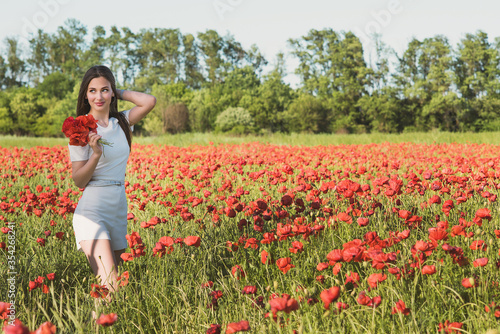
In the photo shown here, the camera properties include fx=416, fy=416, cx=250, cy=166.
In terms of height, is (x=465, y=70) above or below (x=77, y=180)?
above

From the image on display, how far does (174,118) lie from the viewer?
3772 cm

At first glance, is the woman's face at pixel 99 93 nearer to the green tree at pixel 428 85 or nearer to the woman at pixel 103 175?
the woman at pixel 103 175

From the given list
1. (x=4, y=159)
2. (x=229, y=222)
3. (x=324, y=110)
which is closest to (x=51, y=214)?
(x=229, y=222)

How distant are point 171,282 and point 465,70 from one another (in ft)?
159

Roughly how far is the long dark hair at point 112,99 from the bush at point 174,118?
34948mm

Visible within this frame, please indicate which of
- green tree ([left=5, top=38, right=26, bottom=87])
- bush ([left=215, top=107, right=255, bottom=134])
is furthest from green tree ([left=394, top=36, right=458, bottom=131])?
green tree ([left=5, top=38, right=26, bottom=87])

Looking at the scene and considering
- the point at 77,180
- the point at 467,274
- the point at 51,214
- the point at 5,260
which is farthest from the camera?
the point at 51,214

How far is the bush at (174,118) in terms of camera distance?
3742 centimetres

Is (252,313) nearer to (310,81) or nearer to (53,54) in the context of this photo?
(310,81)

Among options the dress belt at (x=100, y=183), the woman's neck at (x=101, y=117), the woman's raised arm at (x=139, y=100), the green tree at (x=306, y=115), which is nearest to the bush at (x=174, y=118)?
the green tree at (x=306, y=115)

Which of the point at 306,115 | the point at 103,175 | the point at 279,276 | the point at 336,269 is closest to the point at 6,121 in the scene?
the point at 306,115

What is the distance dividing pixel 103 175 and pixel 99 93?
59cm

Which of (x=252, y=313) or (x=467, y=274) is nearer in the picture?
(x=252, y=313)

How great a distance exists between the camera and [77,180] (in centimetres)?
258
